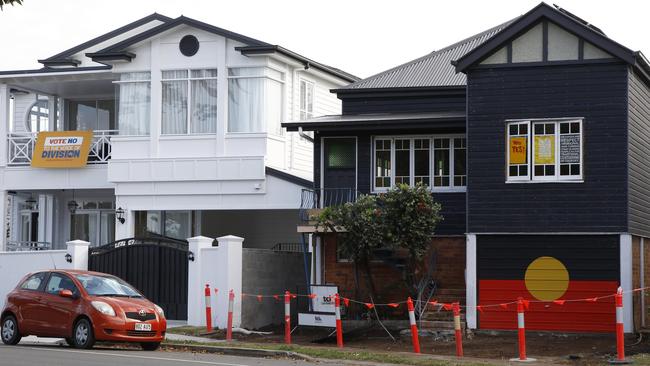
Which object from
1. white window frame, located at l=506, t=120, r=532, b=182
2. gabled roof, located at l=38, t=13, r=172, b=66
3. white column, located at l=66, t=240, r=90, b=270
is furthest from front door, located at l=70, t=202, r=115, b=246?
white window frame, located at l=506, t=120, r=532, b=182

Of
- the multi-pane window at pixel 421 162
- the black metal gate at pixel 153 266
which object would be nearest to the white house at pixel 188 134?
the multi-pane window at pixel 421 162

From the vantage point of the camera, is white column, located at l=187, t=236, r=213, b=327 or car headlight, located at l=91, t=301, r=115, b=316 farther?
white column, located at l=187, t=236, r=213, b=327

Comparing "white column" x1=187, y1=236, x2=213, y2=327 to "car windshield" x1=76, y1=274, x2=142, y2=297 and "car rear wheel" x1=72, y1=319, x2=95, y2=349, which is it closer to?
"car windshield" x1=76, y1=274, x2=142, y2=297

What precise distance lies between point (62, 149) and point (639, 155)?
60.3ft

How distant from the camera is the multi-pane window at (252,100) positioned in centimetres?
3162

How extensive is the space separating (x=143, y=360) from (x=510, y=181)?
9.62 metres

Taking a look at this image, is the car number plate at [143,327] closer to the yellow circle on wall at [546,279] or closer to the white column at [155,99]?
the yellow circle on wall at [546,279]

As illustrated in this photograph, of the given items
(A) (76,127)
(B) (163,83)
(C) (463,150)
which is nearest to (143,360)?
(C) (463,150)

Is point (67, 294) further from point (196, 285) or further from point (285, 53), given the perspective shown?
point (285, 53)

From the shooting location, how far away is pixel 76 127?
37.6 meters

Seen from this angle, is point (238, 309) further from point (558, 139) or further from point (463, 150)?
point (558, 139)

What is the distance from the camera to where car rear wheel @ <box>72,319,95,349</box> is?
20125mm

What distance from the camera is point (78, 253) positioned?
29.0 metres

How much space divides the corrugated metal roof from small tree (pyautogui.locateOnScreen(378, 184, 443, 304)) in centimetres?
487
